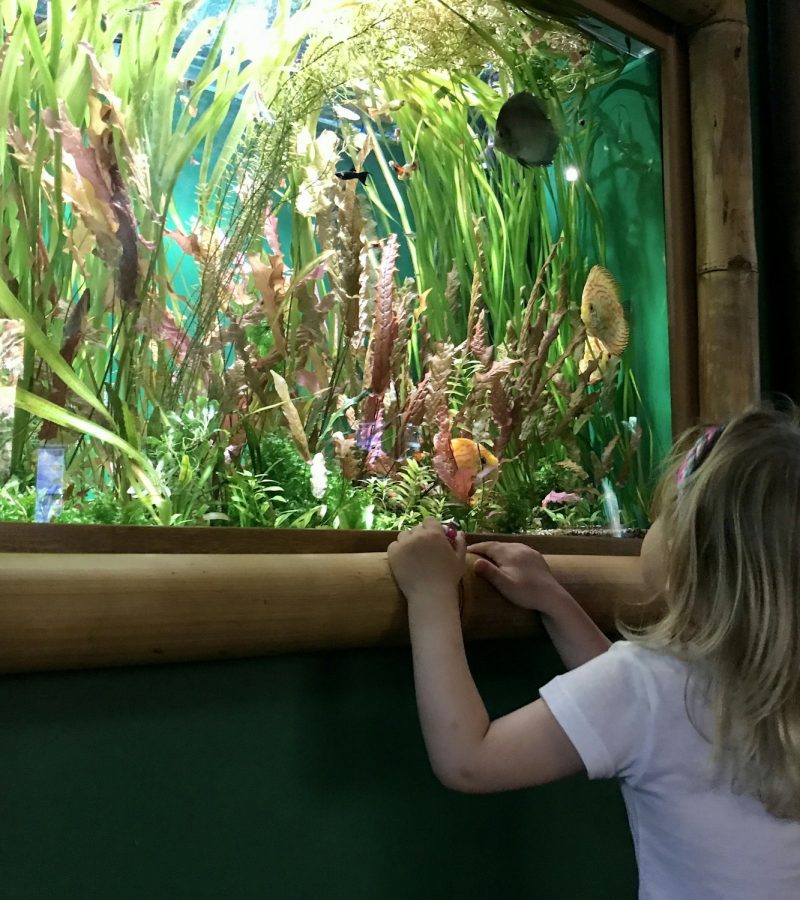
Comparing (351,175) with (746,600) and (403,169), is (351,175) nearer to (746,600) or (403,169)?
(403,169)

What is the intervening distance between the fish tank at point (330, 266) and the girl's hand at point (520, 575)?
0.76 ft

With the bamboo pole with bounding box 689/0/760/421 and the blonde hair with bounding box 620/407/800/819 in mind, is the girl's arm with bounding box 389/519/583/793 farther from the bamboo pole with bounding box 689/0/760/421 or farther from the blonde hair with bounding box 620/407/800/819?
the bamboo pole with bounding box 689/0/760/421

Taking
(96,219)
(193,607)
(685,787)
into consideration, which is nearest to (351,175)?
(96,219)

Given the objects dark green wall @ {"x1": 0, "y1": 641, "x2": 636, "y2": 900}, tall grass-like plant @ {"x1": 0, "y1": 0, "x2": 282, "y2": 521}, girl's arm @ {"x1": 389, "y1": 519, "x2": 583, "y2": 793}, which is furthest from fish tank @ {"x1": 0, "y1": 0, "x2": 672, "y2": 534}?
girl's arm @ {"x1": 389, "y1": 519, "x2": 583, "y2": 793}

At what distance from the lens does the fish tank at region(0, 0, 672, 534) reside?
3.06 feet

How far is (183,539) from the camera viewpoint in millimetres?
811

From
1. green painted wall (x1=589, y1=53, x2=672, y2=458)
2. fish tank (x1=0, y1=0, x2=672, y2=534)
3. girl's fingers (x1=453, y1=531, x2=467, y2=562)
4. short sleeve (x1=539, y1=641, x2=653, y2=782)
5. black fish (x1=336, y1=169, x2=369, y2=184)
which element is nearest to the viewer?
short sleeve (x1=539, y1=641, x2=653, y2=782)

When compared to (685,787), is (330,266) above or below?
above

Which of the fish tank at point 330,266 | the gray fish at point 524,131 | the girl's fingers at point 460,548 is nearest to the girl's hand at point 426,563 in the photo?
the girl's fingers at point 460,548

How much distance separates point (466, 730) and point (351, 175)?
2.84 ft

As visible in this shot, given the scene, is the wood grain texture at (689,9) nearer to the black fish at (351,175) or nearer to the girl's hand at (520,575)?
the black fish at (351,175)

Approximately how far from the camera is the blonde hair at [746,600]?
28.0 inches

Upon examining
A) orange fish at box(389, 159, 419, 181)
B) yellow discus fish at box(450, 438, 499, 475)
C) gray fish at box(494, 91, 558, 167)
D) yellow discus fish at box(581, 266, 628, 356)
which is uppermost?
gray fish at box(494, 91, 558, 167)

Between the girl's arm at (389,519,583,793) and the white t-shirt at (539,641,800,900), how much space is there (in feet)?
0.12
